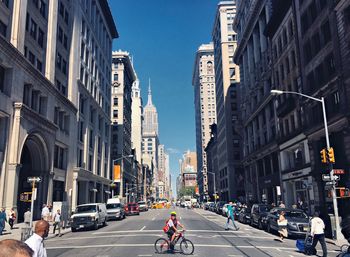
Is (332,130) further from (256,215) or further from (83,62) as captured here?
(83,62)

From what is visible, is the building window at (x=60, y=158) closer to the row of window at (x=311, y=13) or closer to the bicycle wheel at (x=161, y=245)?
the bicycle wheel at (x=161, y=245)

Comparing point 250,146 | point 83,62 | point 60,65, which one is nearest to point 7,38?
point 60,65

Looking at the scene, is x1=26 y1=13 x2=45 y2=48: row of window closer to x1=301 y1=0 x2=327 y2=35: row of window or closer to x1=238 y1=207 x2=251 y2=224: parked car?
x1=238 y1=207 x2=251 y2=224: parked car

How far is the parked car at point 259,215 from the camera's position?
91.4 ft

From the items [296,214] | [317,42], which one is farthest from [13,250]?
[317,42]

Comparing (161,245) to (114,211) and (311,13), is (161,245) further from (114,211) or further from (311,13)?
(311,13)

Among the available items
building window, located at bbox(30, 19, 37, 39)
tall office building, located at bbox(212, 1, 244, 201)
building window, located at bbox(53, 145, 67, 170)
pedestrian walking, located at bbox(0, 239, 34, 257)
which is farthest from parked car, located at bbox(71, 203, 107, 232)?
tall office building, located at bbox(212, 1, 244, 201)

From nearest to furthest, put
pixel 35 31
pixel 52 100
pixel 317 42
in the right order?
pixel 317 42, pixel 35 31, pixel 52 100

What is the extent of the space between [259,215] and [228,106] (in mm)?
71623

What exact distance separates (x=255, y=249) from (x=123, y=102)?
302 ft

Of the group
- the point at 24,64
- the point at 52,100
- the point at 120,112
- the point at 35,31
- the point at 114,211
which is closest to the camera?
the point at 24,64

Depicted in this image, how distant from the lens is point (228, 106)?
99.0 meters

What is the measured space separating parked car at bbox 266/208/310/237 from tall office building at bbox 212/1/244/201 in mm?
65511

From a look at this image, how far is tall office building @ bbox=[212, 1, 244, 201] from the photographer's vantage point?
313 ft
